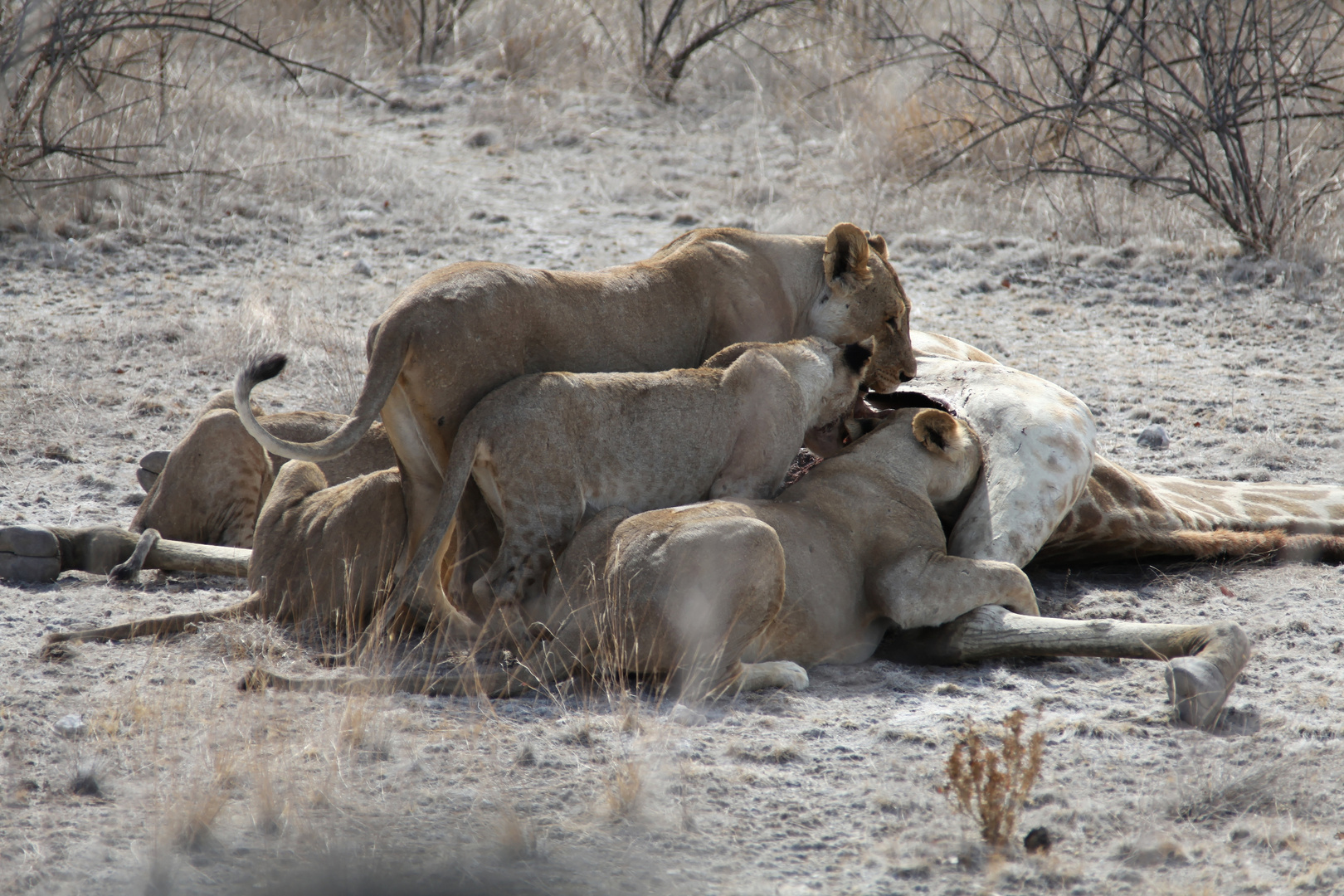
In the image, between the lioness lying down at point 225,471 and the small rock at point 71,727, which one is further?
the lioness lying down at point 225,471

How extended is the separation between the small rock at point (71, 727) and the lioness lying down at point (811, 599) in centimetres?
51

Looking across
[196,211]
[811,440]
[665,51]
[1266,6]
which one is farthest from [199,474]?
[665,51]

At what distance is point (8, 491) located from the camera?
20.8ft

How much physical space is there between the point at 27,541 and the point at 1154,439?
18.5 ft

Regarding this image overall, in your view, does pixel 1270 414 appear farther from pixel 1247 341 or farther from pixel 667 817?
pixel 667 817

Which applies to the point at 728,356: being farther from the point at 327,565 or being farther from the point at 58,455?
the point at 58,455

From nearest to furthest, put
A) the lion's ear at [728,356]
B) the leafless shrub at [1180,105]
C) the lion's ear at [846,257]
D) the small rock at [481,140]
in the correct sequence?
1. the lion's ear at [728,356]
2. the lion's ear at [846,257]
3. the leafless shrub at [1180,105]
4. the small rock at [481,140]

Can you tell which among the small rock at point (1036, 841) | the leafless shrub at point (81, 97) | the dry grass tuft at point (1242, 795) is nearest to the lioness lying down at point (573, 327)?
the small rock at point (1036, 841)

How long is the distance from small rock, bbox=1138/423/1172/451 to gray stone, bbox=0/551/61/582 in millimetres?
5491

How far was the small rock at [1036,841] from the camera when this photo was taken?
3293mm

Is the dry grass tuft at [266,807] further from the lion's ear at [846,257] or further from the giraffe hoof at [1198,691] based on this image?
the lion's ear at [846,257]

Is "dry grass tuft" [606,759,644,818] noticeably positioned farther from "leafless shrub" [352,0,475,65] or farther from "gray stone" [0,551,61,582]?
"leafless shrub" [352,0,475,65]

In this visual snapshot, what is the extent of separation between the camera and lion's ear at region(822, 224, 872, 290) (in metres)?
5.82

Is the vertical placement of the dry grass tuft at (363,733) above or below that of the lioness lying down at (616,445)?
below
